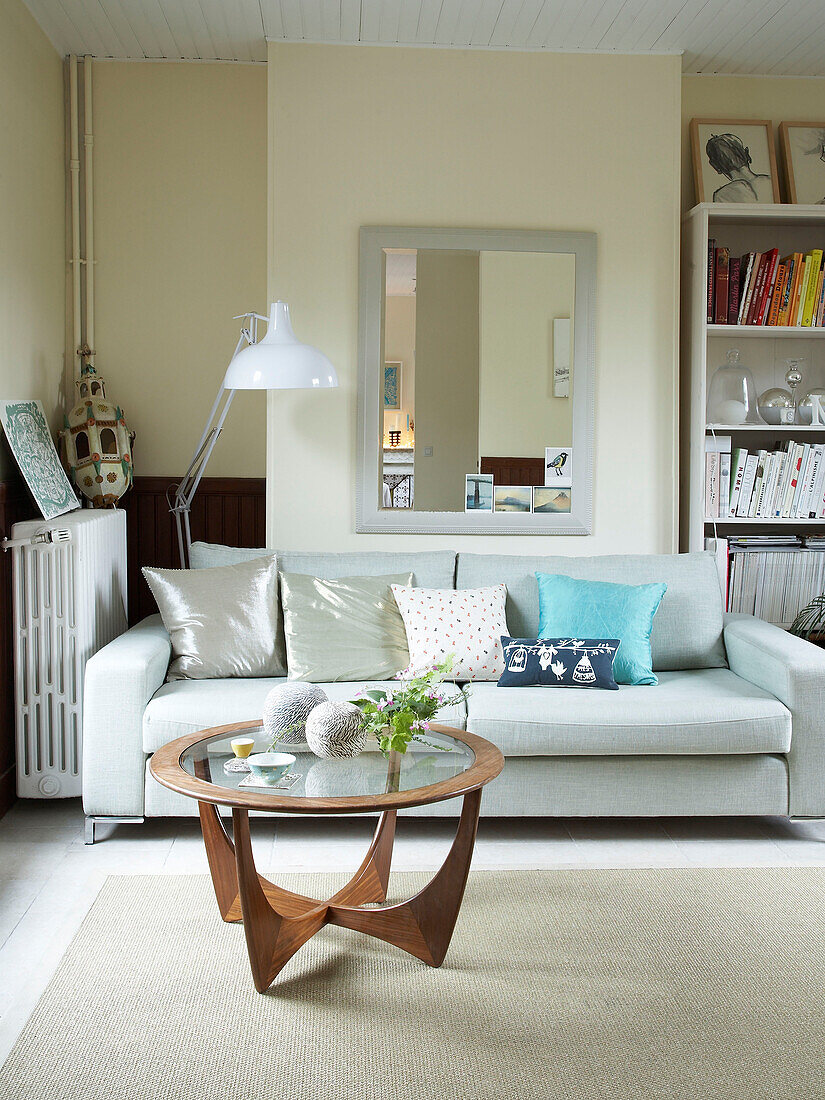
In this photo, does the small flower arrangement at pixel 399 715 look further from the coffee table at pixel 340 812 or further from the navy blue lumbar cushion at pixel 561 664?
the navy blue lumbar cushion at pixel 561 664

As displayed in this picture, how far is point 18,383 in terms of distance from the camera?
3580 millimetres

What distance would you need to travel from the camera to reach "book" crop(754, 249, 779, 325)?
13.1ft

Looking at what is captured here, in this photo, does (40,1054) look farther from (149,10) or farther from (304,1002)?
(149,10)

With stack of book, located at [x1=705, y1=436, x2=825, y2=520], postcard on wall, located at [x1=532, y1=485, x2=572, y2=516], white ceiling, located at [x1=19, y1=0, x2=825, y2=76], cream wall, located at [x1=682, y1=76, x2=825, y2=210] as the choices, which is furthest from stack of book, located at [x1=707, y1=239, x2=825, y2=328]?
postcard on wall, located at [x1=532, y1=485, x2=572, y2=516]

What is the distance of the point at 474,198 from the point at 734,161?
1.12 m

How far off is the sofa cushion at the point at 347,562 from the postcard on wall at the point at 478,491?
1.02 ft

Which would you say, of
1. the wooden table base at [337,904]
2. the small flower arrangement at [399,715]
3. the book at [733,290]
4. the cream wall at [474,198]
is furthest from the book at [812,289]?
the wooden table base at [337,904]

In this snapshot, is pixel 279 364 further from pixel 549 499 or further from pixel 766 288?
pixel 766 288

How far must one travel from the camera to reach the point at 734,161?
4148 millimetres

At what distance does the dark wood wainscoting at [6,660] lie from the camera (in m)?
3.22

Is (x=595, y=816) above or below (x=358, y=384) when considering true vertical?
below

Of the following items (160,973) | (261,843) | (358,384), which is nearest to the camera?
(160,973)

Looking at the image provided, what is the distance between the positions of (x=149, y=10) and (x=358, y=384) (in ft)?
5.09

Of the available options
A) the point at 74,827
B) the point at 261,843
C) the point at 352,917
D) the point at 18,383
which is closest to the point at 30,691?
the point at 74,827
